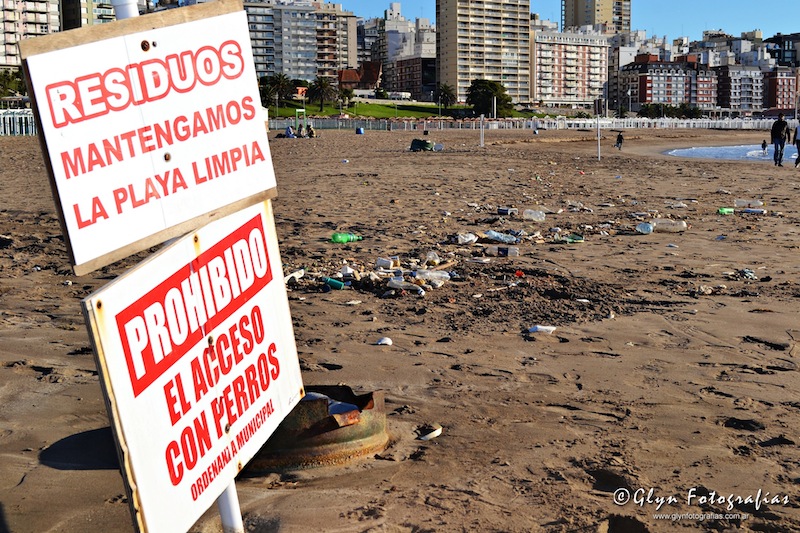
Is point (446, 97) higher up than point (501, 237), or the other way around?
point (501, 237)

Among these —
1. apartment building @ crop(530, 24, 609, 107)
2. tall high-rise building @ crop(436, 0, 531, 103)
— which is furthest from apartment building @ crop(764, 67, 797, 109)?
tall high-rise building @ crop(436, 0, 531, 103)

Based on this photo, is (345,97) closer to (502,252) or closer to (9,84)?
(9,84)

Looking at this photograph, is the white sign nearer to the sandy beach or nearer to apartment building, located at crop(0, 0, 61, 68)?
the sandy beach

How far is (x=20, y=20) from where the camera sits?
111 meters

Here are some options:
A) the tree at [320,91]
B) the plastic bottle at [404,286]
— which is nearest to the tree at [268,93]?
the tree at [320,91]

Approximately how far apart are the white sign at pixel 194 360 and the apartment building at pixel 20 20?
11652 centimetres

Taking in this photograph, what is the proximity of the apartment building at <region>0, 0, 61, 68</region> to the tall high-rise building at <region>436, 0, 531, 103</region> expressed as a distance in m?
69.3

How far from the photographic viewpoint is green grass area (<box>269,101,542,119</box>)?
374 feet

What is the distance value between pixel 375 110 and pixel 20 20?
1898 inches

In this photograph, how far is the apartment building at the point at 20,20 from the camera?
110 metres

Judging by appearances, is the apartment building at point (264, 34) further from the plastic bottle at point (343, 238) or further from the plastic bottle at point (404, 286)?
the plastic bottle at point (404, 286)

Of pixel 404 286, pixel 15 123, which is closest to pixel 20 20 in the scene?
pixel 15 123

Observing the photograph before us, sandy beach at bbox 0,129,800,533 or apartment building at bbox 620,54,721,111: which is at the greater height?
sandy beach at bbox 0,129,800,533

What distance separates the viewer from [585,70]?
182 meters
